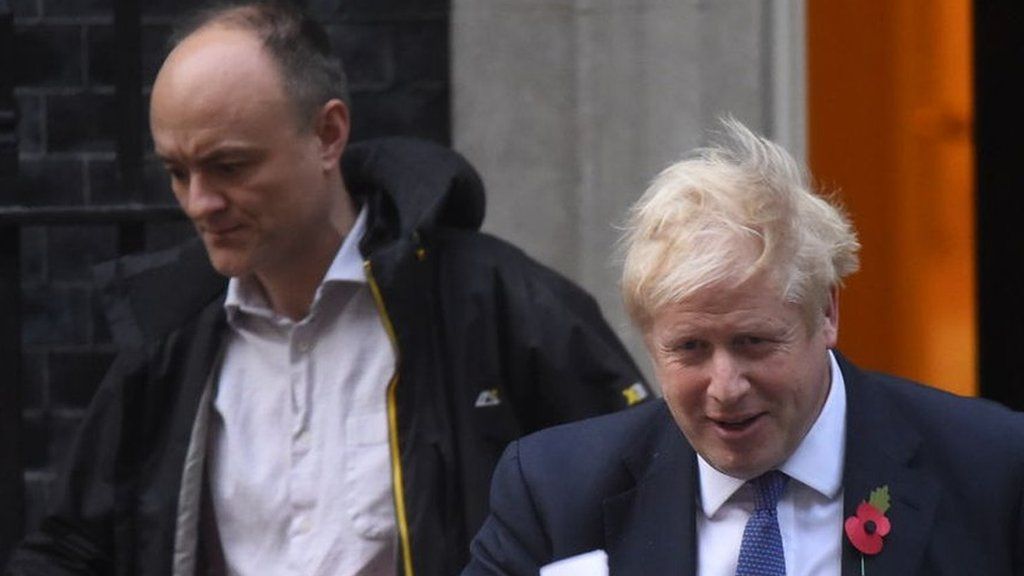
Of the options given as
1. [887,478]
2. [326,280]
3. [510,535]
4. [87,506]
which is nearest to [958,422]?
[887,478]

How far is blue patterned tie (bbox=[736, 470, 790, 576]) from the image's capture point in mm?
3381

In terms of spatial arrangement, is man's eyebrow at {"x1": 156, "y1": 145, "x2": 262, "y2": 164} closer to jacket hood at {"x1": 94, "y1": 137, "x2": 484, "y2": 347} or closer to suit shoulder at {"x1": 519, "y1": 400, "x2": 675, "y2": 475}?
jacket hood at {"x1": 94, "y1": 137, "x2": 484, "y2": 347}

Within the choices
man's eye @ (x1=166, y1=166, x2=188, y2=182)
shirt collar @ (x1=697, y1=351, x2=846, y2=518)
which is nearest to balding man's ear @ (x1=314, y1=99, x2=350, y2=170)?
man's eye @ (x1=166, y1=166, x2=188, y2=182)

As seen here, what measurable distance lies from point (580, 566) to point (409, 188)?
1.27m

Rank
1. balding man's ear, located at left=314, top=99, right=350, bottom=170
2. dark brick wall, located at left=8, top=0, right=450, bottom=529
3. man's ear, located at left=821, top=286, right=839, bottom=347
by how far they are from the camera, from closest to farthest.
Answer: man's ear, located at left=821, top=286, right=839, bottom=347 < balding man's ear, located at left=314, top=99, right=350, bottom=170 < dark brick wall, located at left=8, top=0, right=450, bottom=529

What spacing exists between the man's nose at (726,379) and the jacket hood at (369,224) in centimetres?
124

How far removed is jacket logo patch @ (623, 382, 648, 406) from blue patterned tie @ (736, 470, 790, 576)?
3.24 feet

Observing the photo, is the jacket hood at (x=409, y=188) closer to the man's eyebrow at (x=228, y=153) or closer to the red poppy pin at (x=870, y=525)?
the man's eyebrow at (x=228, y=153)

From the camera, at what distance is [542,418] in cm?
450

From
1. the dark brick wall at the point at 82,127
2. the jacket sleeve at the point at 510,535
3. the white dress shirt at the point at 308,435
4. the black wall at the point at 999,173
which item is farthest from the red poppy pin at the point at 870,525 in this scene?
the dark brick wall at the point at 82,127

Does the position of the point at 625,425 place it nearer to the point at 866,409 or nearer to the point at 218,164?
the point at 866,409

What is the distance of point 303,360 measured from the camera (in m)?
4.56

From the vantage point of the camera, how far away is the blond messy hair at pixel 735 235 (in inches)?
132

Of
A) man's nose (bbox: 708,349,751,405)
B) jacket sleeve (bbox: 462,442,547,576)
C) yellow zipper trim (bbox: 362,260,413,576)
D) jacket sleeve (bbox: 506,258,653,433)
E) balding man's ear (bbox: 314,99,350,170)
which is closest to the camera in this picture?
man's nose (bbox: 708,349,751,405)
